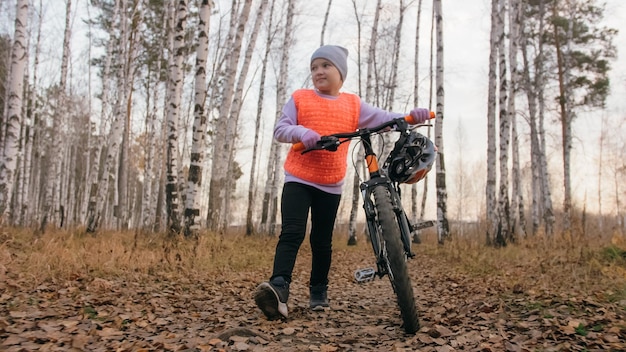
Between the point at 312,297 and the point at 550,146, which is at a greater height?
the point at 550,146

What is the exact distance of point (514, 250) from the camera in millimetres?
8430

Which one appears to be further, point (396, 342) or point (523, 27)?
point (523, 27)

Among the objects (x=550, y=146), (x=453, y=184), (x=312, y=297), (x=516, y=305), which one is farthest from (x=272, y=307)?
(x=453, y=184)

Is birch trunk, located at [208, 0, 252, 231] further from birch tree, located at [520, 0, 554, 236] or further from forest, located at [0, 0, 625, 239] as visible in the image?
birch tree, located at [520, 0, 554, 236]

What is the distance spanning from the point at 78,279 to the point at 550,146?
2409 centimetres

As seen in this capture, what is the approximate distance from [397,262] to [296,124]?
147cm

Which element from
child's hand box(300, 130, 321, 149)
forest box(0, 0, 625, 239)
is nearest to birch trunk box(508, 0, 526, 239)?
forest box(0, 0, 625, 239)

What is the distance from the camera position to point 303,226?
3.49 metres

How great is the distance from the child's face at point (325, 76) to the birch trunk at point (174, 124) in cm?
509

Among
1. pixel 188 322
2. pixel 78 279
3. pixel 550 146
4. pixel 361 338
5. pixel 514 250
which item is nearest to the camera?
pixel 361 338

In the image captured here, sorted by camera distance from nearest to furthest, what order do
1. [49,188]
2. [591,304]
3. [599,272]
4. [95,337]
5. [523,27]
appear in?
[95,337]
[591,304]
[599,272]
[49,188]
[523,27]

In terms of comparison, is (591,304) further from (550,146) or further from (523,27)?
(550,146)

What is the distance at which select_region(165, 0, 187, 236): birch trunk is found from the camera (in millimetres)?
8414

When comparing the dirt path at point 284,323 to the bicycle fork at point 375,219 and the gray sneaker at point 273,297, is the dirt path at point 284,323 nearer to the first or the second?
the gray sneaker at point 273,297
